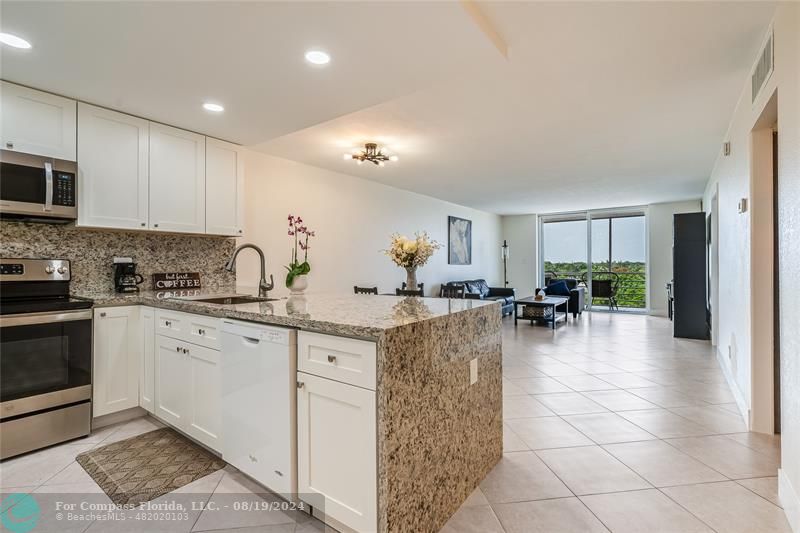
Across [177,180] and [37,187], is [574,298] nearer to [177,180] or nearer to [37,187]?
[177,180]

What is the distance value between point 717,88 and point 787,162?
1610 mm

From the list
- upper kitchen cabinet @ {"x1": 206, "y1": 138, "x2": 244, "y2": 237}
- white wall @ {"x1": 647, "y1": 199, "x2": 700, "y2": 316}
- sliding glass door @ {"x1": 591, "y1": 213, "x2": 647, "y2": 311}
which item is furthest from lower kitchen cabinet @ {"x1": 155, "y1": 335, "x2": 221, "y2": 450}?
white wall @ {"x1": 647, "y1": 199, "x2": 700, "y2": 316}

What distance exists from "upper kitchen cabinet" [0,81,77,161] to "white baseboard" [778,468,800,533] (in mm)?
4621

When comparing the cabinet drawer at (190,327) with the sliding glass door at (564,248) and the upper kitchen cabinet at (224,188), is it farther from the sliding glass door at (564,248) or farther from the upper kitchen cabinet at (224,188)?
the sliding glass door at (564,248)

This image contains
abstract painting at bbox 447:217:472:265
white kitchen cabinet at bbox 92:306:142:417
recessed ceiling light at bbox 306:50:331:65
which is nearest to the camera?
recessed ceiling light at bbox 306:50:331:65

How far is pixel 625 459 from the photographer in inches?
91.4

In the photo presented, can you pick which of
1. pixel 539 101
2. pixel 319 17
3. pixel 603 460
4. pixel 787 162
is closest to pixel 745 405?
pixel 603 460

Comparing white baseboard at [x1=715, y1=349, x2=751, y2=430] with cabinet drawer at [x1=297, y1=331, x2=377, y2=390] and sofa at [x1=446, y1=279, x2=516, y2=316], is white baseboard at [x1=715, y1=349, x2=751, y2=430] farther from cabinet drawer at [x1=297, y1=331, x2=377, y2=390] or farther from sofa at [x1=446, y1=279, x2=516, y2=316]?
sofa at [x1=446, y1=279, x2=516, y2=316]

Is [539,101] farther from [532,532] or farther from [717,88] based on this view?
[532,532]

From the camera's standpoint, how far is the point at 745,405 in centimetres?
291

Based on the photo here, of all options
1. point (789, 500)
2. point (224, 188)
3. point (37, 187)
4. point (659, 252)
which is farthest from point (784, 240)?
point (659, 252)

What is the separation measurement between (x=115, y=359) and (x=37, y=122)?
1717 millimetres

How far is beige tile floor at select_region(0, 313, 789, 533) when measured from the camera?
1.75 meters

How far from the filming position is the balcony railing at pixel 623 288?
9.33 m
